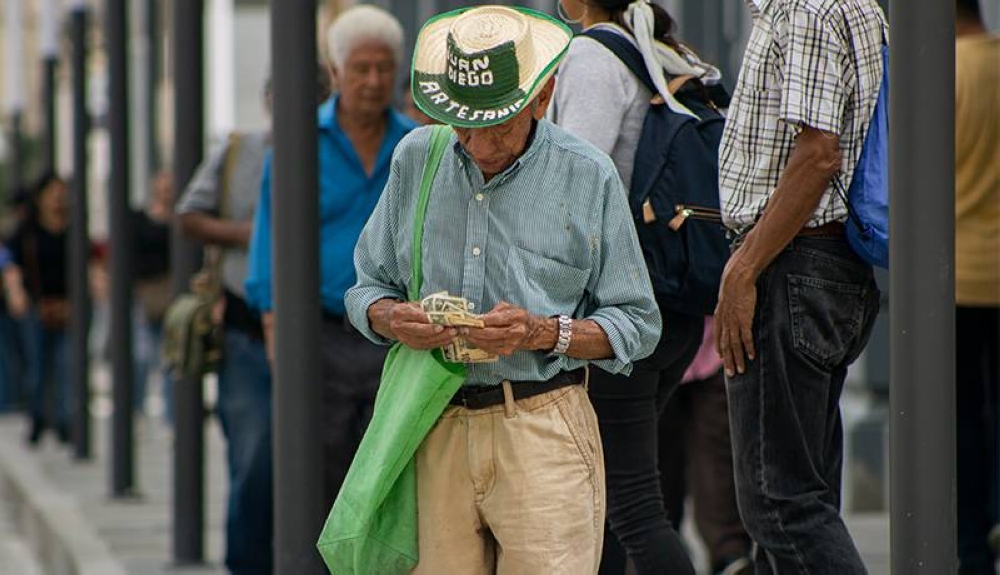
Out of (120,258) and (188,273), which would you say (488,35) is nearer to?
(188,273)

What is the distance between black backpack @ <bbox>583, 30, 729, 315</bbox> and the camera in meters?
5.41

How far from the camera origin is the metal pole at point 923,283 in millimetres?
4266

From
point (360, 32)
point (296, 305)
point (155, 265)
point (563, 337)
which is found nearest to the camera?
point (563, 337)

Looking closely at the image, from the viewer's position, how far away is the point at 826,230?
4926mm

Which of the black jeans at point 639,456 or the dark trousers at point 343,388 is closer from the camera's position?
the black jeans at point 639,456

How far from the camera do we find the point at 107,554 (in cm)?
941

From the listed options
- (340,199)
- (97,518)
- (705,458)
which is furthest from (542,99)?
(97,518)

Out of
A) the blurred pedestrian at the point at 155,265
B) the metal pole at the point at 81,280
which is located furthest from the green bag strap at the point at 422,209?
the blurred pedestrian at the point at 155,265

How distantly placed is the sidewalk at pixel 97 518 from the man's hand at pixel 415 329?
3988mm

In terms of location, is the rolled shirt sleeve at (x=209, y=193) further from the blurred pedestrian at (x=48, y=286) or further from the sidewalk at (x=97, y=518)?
the blurred pedestrian at (x=48, y=286)

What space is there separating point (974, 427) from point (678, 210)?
2.75 m

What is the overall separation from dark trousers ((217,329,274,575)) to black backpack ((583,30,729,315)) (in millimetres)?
2468

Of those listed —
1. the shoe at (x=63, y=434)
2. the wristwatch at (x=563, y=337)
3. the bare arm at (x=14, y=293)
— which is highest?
the wristwatch at (x=563, y=337)

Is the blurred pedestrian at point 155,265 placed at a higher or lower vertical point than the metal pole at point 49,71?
lower
